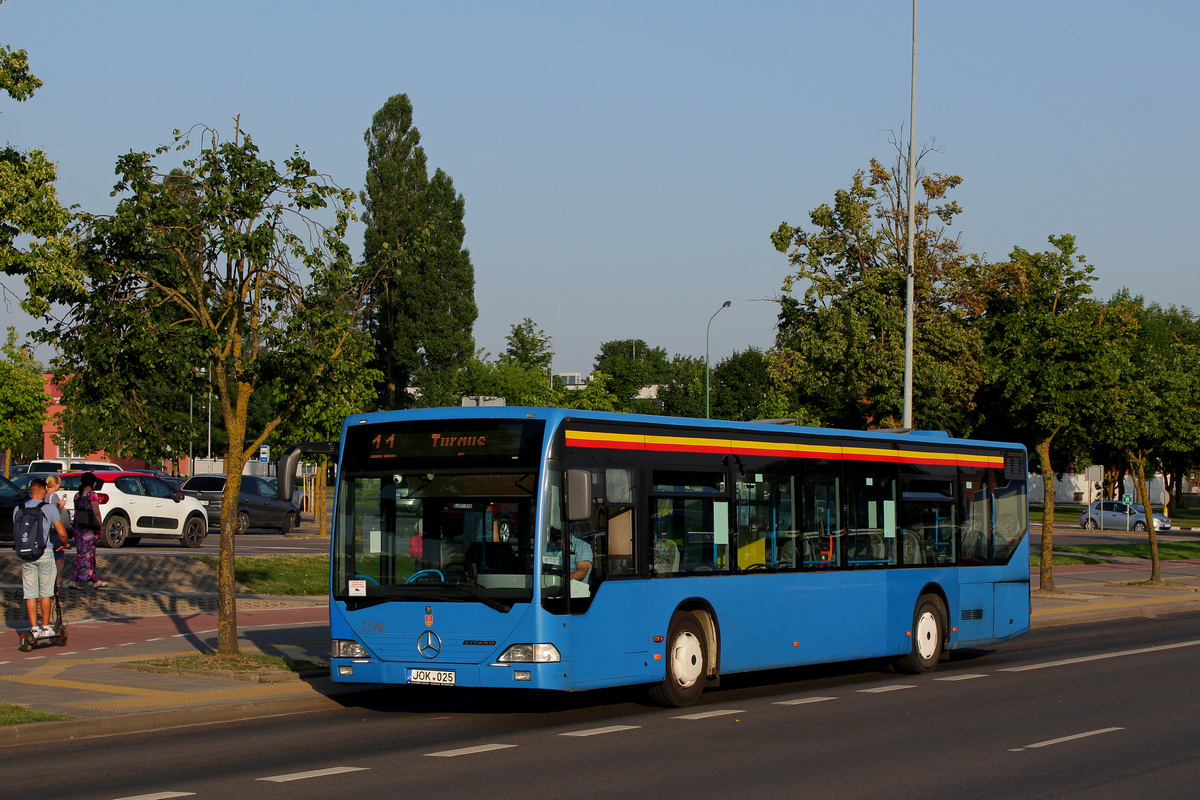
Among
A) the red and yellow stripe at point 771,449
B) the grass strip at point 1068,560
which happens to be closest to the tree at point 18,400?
the grass strip at point 1068,560

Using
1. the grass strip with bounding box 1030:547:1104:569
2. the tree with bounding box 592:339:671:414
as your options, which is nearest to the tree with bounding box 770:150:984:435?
the grass strip with bounding box 1030:547:1104:569

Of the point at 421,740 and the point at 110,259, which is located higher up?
the point at 110,259

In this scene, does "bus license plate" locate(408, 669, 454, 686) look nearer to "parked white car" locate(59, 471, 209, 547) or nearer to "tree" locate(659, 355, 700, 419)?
"parked white car" locate(59, 471, 209, 547)

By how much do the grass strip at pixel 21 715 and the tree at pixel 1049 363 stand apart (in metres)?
20.2

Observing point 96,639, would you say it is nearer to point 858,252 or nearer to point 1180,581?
point 1180,581

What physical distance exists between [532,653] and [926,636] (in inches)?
266

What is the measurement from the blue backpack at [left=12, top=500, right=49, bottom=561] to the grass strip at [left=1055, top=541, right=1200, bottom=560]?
1403 inches

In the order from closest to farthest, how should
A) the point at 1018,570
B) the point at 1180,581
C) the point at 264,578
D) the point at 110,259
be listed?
the point at 110,259, the point at 1018,570, the point at 264,578, the point at 1180,581

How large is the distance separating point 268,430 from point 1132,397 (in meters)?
19.6

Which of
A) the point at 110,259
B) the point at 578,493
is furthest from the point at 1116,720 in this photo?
the point at 110,259

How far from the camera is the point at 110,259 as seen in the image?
14258 millimetres

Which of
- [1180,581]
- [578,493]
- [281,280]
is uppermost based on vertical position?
[281,280]

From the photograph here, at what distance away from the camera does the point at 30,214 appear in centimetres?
1469

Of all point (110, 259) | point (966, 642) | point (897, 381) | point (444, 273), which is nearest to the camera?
point (110, 259)
